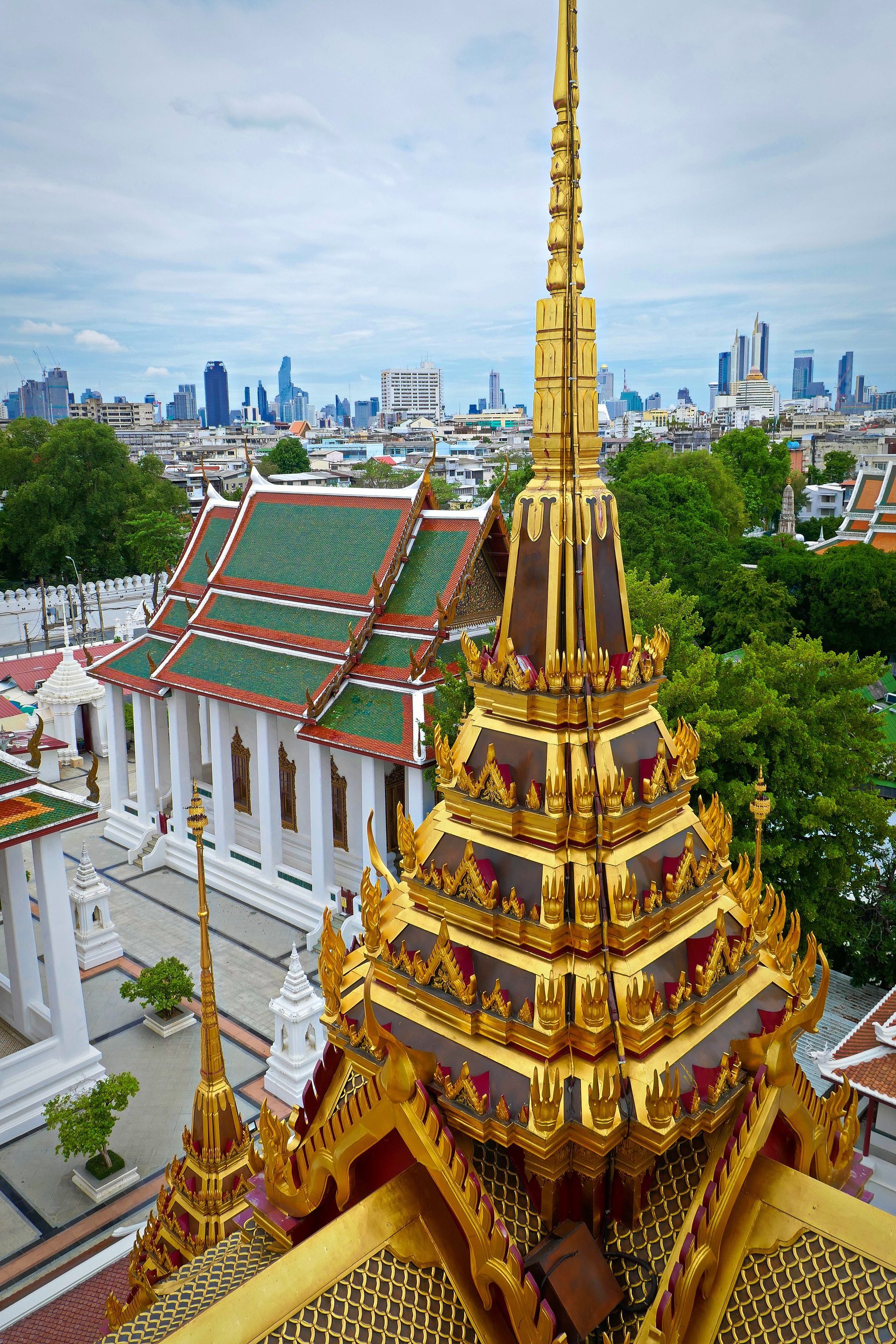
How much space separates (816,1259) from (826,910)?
1265 cm

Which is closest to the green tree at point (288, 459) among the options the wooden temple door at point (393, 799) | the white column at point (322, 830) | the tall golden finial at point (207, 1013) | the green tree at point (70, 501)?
the green tree at point (70, 501)

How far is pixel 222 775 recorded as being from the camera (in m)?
22.4

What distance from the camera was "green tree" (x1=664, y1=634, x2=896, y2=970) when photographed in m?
15.2

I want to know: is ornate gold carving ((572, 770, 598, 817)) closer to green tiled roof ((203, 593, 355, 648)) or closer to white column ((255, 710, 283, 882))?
green tiled roof ((203, 593, 355, 648))

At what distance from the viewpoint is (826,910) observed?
16266mm

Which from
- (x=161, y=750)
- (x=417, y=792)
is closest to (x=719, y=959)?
(x=417, y=792)

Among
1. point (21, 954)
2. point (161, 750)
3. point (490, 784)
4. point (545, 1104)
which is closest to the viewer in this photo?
point (545, 1104)

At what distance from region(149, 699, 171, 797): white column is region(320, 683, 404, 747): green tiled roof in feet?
27.1

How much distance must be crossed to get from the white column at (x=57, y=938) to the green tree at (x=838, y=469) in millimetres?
80146

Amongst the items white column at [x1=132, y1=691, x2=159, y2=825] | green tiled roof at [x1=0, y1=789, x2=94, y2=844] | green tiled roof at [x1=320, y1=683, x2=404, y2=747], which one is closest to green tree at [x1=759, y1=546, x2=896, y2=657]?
green tiled roof at [x1=320, y1=683, x2=404, y2=747]

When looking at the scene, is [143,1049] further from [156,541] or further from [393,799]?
[156,541]

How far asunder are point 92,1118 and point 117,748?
1472 cm

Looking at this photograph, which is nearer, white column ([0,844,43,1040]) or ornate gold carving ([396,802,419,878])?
ornate gold carving ([396,802,419,878])

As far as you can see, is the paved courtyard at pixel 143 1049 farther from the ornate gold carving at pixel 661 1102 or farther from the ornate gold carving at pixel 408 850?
the ornate gold carving at pixel 661 1102
